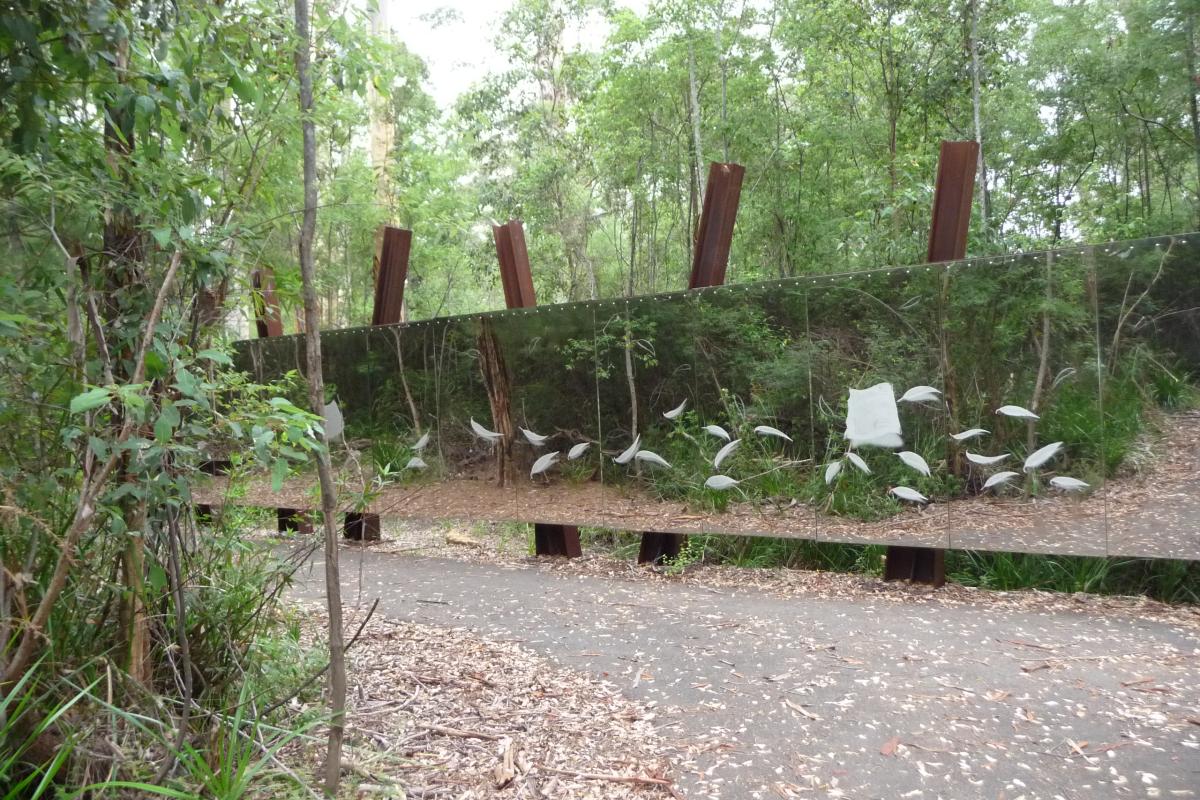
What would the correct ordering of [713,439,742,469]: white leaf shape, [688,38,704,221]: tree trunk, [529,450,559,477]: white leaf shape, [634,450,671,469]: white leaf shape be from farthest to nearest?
[688,38,704,221]: tree trunk < [529,450,559,477]: white leaf shape < [634,450,671,469]: white leaf shape < [713,439,742,469]: white leaf shape

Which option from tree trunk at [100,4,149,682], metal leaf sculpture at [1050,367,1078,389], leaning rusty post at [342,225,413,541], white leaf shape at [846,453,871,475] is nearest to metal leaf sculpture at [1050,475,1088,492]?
metal leaf sculpture at [1050,367,1078,389]

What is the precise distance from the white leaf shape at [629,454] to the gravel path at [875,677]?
2.68 ft

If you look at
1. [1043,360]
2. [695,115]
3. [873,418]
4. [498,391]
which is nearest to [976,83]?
[695,115]

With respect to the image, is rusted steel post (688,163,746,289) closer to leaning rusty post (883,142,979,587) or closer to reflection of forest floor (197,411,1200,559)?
leaning rusty post (883,142,979,587)

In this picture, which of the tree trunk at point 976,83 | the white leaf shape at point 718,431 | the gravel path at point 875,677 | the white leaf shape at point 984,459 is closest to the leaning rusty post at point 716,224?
the white leaf shape at point 718,431

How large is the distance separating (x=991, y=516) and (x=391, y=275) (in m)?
4.72

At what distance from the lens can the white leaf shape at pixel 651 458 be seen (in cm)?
516

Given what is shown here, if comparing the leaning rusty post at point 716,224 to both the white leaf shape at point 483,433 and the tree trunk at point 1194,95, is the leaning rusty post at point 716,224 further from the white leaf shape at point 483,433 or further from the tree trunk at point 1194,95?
the tree trunk at point 1194,95

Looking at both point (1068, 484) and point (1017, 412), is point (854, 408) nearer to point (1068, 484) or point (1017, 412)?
point (1017, 412)

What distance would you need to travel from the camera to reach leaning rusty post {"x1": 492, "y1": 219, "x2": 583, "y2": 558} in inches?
225

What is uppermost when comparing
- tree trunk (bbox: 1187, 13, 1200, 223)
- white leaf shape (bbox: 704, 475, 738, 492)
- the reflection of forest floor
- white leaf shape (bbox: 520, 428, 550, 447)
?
tree trunk (bbox: 1187, 13, 1200, 223)

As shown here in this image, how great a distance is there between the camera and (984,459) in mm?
4137

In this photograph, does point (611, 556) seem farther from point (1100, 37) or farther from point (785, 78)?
point (1100, 37)

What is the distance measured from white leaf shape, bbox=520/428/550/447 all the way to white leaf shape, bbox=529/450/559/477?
0.32 ft
